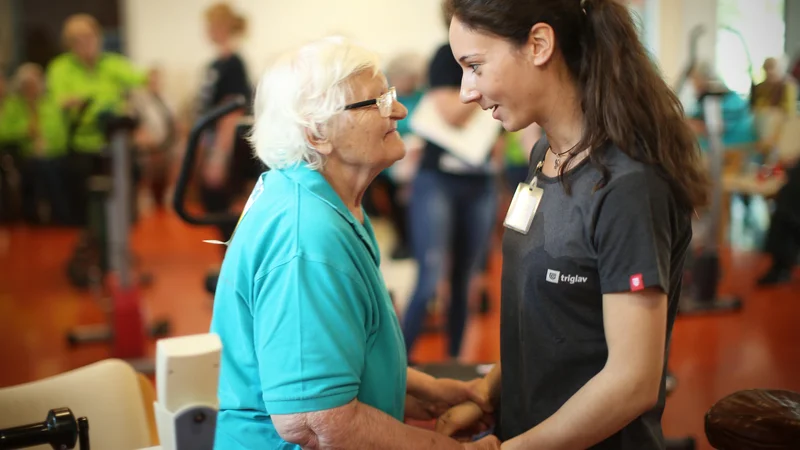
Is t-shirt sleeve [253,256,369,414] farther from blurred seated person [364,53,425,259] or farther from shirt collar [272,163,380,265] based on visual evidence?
blurred seated person [364,53,425,259]

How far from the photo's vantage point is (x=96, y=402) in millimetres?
1590

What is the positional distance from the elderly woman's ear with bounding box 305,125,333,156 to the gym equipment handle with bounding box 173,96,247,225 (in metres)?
1.28

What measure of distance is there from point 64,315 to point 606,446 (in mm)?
4187

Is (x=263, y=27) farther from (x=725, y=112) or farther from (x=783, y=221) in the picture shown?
(x=783, y=221)

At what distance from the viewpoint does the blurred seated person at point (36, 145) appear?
25.7 ft

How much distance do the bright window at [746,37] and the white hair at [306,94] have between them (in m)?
3.42

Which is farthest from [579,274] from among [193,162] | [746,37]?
[746,37]

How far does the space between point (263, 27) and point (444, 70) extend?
23.4 feet

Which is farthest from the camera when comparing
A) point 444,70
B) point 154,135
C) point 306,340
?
point 154,135

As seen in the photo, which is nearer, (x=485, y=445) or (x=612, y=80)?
(x=612, y=80)

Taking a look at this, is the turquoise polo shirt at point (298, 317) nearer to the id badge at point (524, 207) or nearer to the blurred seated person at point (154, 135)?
the id badge at point (524, 207)

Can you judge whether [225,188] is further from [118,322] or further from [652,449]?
[652,449]

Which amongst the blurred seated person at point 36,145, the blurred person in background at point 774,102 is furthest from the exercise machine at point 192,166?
the blurred seated person at point 36,145

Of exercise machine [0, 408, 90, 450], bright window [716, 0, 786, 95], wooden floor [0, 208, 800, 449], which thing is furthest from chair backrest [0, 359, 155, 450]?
bright window [716, 0, 786, 95]
